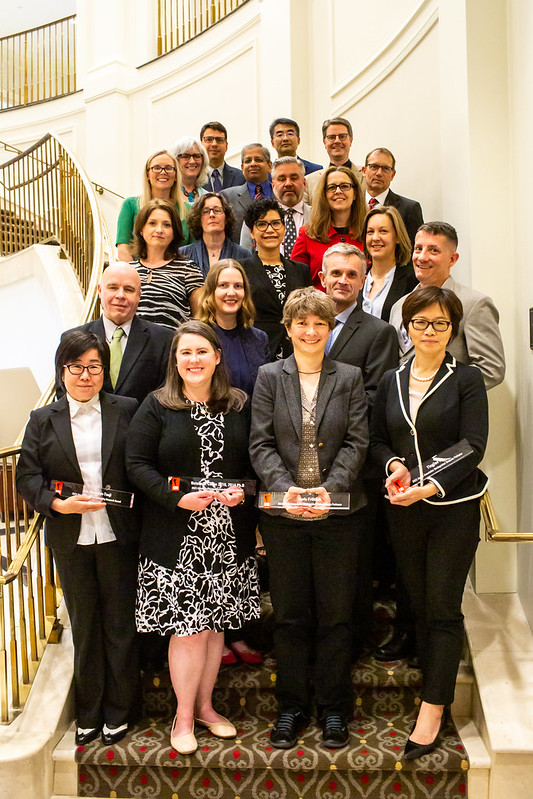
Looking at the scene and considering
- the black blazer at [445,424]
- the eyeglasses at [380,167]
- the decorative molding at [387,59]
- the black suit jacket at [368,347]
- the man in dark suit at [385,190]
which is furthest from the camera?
the decorative molding at [387,59]

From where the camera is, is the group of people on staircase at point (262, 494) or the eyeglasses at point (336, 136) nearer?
the group of people on staircase at point (262, 494)

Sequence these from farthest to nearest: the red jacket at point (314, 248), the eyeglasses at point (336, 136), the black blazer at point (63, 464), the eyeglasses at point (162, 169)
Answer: the eyeglasses at point (336, 136) < the eyeglasses at point (162, 169) < the red jacket at point (314, 248) < the black blazer at point (63, 464)

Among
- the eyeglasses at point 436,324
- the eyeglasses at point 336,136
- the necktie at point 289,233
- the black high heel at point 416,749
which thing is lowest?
the black high heel at point 416,749

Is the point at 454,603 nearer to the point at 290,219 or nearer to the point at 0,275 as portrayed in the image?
the point at 290,219

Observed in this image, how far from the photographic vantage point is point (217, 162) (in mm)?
4891

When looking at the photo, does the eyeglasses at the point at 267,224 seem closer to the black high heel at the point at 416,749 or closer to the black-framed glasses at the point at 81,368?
the black-framed glasses at the point at 81,368

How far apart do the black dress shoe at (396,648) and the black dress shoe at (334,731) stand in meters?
0.39

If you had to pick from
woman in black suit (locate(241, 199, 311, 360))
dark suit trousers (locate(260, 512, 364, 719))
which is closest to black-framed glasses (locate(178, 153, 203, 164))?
woman in black suit (locate(241, 199, 311, 360))

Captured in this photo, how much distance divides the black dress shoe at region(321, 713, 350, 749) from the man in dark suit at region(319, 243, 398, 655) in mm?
359

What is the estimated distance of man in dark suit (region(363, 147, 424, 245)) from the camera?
12.8 feet

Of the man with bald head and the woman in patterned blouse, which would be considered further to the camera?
the woman in patterned blouse

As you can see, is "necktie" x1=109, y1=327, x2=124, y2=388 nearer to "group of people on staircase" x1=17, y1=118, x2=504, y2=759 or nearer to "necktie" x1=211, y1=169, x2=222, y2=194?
"group of people on staircase" x1=17, y1=118, x2=504, y2=759

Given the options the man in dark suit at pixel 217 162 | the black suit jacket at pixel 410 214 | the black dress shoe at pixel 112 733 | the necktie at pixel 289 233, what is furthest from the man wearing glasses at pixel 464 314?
the man in dark suit at pixel 217 162

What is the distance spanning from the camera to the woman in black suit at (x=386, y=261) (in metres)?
3.29
